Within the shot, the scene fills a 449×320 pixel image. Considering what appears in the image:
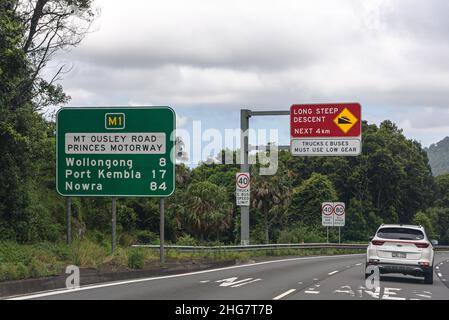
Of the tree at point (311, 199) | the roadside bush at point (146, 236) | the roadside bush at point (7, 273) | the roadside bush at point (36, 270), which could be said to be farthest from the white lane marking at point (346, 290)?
the tree at point (311, 199)

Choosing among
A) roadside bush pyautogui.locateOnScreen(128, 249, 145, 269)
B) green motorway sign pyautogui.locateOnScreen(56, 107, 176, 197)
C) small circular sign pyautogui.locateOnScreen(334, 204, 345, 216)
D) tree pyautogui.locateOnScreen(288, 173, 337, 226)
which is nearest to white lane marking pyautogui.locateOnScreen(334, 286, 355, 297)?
roadside bush pyautogui.locateOnScreen(128, 249, 145, 269)

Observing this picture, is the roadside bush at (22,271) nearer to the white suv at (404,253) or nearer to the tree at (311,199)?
the white suv at (404,253)

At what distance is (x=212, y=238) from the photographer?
240 feet

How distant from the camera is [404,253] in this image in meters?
19.2

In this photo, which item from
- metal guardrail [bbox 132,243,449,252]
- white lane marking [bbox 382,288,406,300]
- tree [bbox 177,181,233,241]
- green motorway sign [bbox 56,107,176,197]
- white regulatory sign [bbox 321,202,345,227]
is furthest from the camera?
tree [bbox 177,181,233,241]

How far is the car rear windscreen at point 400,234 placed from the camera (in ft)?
64.1

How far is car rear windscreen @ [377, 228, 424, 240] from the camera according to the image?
64.1 feet

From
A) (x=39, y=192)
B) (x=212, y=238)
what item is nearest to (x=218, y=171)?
(x=212, y=238)

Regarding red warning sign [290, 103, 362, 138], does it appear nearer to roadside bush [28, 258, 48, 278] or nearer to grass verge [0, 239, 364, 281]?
grass verge [0, 239, 364, 281]

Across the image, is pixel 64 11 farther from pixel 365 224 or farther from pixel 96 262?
pixel 365 224

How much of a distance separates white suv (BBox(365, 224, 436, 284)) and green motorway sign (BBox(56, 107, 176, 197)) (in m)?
6.31
